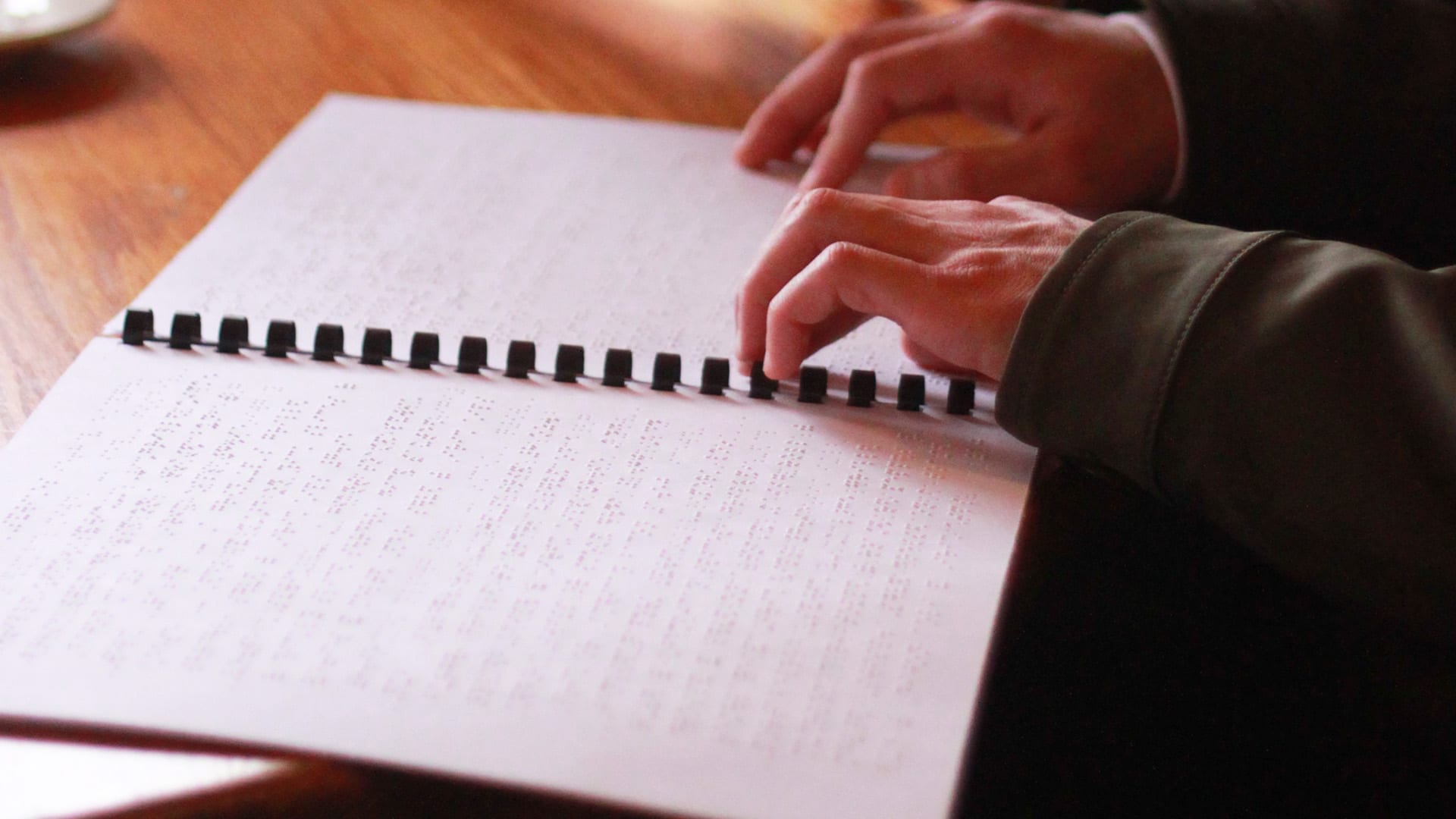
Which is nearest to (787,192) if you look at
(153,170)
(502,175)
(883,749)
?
(502,175)

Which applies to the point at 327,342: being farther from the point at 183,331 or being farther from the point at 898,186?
the point at 898,186

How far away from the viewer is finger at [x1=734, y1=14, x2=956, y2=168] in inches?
39.2

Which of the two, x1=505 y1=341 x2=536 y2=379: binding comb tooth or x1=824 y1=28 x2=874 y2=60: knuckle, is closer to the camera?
x1=505 y1=341 x2=536 y2=379: binding comb tooth

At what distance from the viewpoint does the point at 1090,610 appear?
807mm

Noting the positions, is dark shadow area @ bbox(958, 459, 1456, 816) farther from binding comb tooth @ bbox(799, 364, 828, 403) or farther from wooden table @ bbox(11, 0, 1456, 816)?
binding comb tooth @ bbox(799, 364, 828, 403)

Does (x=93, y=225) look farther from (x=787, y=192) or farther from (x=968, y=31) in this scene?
(x=968, y=31)

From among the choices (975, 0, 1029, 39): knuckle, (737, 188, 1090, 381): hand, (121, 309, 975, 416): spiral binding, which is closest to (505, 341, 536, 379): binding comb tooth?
(121, 309, 975, 416): spiral binding

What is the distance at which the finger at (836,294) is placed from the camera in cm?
71

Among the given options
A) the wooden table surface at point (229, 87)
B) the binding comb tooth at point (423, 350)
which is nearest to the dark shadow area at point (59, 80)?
the wooden table surface at point (229, 87)

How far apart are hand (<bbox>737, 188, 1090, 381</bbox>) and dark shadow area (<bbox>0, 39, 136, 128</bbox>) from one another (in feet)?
2.05

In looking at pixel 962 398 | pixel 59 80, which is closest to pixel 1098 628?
pixel 962 398

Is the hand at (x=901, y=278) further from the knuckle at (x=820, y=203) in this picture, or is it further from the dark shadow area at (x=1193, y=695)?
the dark shadow area at (x=1193, y=695)

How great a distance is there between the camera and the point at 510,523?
593 mm

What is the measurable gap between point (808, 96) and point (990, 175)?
17 centimetres
